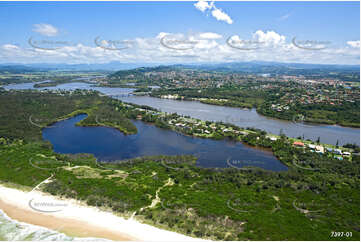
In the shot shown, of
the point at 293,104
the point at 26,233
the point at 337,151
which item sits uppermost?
the point at 293,104

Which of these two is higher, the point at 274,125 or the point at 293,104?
the point at 293,104

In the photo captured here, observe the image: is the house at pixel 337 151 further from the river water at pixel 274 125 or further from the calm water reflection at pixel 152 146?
the calm water reflection at pixel 152 146

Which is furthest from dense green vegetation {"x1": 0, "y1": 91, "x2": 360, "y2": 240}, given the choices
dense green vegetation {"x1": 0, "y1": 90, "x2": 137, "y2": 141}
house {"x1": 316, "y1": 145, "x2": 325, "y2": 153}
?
dense green vegetation {"x1": 0, "y1": 90, "x2": 137, "y2": 141}

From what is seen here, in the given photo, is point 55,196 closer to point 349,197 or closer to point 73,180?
point 73,180

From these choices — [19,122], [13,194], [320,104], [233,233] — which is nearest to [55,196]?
[13,194]

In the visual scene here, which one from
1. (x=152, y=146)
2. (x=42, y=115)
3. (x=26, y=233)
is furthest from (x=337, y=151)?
(x=42, y=115)

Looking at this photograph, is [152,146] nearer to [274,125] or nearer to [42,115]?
[274,125]

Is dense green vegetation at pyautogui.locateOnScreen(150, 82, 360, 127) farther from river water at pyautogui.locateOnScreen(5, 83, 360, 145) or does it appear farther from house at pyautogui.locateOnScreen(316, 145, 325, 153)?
house at pyautogui.locateOnScreen(316, 145, 325, 153)
